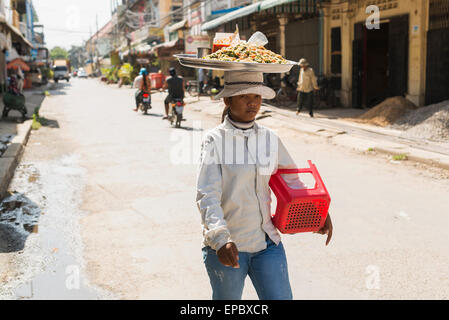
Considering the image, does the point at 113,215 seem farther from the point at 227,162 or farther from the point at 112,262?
the point at 227,162

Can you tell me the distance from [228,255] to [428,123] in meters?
10.8

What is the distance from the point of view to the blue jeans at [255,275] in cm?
259

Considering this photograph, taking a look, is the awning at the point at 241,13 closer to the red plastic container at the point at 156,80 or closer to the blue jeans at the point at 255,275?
the red plastic container at the point at 156,80

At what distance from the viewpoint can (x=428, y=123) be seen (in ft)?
39.5

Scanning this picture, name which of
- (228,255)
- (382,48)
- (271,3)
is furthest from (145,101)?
(228,255)

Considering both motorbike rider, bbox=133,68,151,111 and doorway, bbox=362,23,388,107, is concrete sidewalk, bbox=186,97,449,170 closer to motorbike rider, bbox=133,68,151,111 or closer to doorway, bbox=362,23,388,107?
doorway, bbox=362,23,388,107

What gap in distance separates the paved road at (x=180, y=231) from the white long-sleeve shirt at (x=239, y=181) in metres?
1.52

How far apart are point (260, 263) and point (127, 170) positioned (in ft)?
22.5

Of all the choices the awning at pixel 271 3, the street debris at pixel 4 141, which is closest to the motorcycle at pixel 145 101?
the awning at pixel 271 3

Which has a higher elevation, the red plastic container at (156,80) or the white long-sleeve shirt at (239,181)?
the red plastic container at (156,80)

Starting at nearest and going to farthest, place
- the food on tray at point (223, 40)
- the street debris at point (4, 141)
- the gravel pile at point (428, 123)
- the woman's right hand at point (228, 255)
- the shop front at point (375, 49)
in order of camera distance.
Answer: the woman's right hand at point (228, 255), the food on tray at point (223, 40), the street debris at point (4, 141), the gravel pile at point (428, 123), the shop front at point (375, 49)

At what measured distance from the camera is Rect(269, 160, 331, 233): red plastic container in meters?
2.61

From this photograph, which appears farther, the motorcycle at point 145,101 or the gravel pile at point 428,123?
the motorcycle at point 145,101

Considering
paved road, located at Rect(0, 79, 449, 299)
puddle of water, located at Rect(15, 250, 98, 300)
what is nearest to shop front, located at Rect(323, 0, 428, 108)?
paved road, located at Rect(0, 79, 449, 299)
